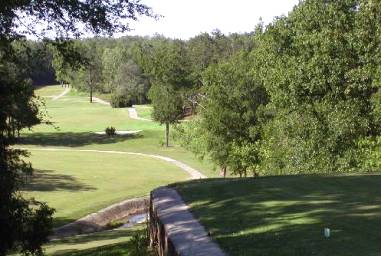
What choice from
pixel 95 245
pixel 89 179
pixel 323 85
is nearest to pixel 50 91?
pixel 89 179

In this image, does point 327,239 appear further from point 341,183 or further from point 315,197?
point 341,183

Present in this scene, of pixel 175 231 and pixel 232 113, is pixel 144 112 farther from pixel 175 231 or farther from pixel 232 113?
pixel 175 231

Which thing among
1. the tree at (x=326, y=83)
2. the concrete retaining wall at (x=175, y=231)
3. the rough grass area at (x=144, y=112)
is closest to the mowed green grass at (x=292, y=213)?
the concrete retaining wall at (x=175, y=231)

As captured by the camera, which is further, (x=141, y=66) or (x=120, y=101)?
(x=120, y=101)

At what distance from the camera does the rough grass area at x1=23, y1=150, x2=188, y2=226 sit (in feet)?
106

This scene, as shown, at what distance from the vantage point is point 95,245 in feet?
65.2

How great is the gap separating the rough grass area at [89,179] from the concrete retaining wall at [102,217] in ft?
2.30

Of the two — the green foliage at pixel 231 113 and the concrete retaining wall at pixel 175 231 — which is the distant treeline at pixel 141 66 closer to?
the green foliage at pixel 231 113

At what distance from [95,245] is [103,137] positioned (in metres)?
50.2

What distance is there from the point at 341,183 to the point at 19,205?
28.9 feet

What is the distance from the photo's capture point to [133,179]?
136 feet

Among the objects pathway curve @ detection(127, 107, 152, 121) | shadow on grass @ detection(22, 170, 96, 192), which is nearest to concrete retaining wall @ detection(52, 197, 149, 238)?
shadow on grass @ detection(22, 170, 96, 192)

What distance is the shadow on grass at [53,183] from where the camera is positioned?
36.7 m

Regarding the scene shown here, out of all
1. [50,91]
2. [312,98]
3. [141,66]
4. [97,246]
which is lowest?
[97,246]
